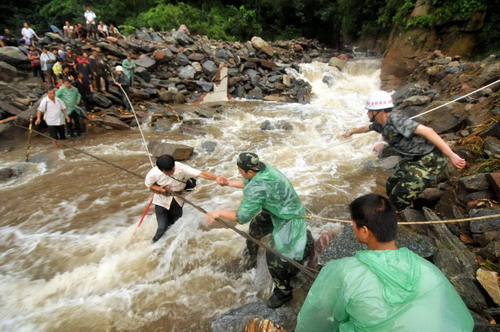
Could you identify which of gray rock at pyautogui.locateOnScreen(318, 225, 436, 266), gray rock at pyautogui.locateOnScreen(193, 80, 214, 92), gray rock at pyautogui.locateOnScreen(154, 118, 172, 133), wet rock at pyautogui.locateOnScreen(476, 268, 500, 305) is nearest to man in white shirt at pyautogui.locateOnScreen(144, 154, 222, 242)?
gray rock at pyautogui.locateOnScreen(318, 225, 436, 266)

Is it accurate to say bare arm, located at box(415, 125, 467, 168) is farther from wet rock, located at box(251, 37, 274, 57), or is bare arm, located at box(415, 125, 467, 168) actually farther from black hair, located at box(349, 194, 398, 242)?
wet rock, located at box(251, 37, 274, 57)

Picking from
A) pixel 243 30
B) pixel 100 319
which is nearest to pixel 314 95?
pixel 100 319

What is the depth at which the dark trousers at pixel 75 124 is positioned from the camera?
29.3ft

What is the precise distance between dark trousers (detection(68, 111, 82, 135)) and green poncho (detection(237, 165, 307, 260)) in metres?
8.60

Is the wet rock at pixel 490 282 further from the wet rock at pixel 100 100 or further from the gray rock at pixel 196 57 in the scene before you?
the gray rock at pixel 196 57

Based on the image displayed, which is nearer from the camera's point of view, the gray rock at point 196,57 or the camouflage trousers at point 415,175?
the camouflage trousers at point 415,175

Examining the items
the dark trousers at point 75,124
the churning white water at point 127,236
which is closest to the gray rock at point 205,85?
the churning white water at point 127,236

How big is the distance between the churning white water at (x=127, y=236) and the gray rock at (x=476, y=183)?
1.96 meters

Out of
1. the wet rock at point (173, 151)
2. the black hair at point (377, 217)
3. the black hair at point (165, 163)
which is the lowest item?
the wet rock at point (173, 151)

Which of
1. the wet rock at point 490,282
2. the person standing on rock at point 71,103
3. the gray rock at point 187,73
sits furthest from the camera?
the gray rock at point 187,73

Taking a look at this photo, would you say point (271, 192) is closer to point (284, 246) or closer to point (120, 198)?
point (284, 246)

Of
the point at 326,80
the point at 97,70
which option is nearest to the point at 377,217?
the point at 97,70

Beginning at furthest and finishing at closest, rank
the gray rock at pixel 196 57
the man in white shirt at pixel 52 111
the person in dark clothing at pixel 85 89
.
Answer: the gray rock at pixel 196 57
the person in dark clothing at pixel 85 89
the man in white shirt at pixel 52 111

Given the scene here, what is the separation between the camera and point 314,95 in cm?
1469
